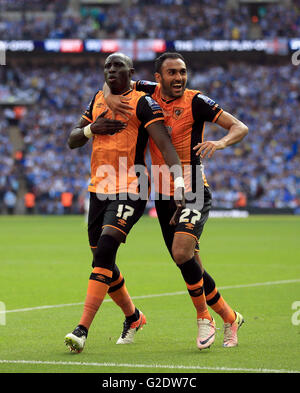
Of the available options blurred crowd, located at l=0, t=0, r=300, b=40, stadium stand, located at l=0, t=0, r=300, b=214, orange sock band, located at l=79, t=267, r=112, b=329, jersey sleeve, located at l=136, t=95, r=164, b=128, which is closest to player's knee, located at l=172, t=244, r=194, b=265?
orange sock band, located at l=79, t=267, r=112, b=329

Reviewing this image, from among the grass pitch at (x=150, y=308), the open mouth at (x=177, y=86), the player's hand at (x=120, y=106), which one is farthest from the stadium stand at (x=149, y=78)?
the player's hand at (x=120, y=106)

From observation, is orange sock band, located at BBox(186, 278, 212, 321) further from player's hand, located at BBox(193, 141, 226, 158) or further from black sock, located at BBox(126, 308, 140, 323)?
player's hand, located at BBox(193, 141, 226, 158)

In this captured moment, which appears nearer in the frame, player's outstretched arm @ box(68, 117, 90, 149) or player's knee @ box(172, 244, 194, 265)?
player's knee @ box(172, 244, 194, 265)

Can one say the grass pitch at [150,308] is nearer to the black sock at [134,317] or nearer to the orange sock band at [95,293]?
the black sock at [134,317]

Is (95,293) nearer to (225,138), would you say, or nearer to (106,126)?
(106,126)

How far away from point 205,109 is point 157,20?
3754 centimetres

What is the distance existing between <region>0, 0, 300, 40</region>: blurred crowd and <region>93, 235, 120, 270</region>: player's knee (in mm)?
36301

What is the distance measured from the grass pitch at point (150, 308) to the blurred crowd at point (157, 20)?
901 inches

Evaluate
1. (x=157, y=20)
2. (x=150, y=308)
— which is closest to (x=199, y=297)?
(x=150, y=308)

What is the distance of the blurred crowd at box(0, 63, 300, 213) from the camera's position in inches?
1481

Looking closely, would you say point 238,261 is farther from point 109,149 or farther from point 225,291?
point 109,149

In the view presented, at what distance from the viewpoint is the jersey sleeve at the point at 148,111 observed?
22.5ft

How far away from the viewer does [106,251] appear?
6668 millimetres
